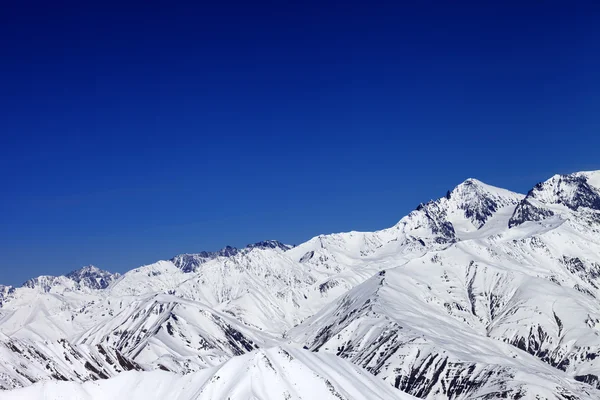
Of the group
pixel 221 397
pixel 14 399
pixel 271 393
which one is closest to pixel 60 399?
pixel 14 399

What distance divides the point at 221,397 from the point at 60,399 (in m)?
45.3

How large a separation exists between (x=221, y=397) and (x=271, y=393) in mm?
14142

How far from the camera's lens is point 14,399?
7584 inches

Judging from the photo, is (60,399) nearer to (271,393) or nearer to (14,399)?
(14,399)

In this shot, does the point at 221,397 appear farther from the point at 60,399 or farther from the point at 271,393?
the point at 60,399

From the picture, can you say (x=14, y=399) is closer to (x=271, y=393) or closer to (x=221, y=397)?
(x=221, y=397)

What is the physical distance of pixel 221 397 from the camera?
196750 mm

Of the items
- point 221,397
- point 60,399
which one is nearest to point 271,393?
point 221,397

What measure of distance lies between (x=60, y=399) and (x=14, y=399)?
12.1 meters

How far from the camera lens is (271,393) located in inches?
7869

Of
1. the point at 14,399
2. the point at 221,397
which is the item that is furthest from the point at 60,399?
the point at 221,397

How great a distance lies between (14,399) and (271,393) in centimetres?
7011

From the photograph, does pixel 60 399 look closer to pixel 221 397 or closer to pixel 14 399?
pixel 14 399
